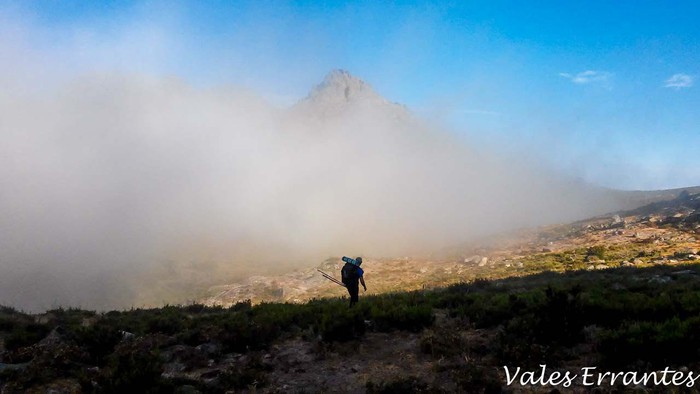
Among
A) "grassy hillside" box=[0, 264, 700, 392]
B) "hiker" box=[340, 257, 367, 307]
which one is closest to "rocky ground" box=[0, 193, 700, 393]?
"grassy hillside" box=[0, 264, 700, 392]

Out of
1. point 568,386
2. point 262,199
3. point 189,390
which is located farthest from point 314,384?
point 262,199

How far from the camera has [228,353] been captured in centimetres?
1243

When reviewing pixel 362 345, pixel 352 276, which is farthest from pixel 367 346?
pixel 352 276

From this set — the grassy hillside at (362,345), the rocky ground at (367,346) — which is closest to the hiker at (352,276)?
the rocky ground at (367,346)

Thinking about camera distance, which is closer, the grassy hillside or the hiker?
the grassy hillside

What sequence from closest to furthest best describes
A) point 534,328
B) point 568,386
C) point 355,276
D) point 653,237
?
point 568,386 < point 534,328 < point 355,276 < point 653,237

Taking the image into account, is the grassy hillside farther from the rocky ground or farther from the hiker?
the hiker

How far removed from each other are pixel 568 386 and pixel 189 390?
805 centimetres

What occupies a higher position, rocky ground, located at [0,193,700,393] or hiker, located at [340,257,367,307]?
hiker, located at [340,257,367,307]

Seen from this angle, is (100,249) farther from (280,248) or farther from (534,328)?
(534,328)

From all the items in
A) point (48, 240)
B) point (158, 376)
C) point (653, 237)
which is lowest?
point (653, 237)

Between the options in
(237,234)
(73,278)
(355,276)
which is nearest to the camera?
(355,276)

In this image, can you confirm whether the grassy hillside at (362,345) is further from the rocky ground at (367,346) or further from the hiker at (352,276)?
the hiker at (352,276)

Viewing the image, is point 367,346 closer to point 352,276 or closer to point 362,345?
point 362,345
